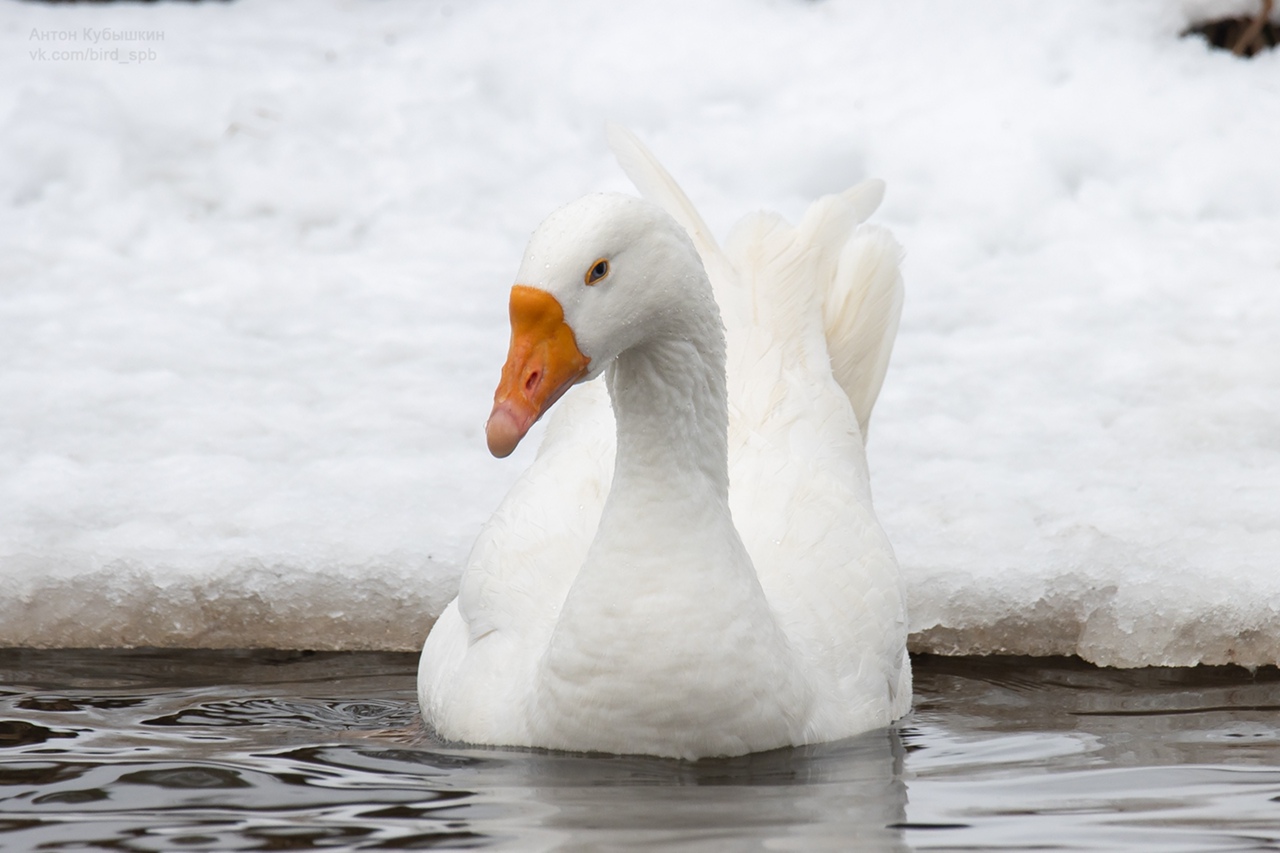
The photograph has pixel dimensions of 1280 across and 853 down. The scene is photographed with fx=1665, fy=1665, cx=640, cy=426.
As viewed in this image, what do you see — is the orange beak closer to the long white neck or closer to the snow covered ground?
the long white neck

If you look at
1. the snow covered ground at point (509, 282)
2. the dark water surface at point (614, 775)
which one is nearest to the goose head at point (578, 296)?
the dark water surface at point (614, 775)

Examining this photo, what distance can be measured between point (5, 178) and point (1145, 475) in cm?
625

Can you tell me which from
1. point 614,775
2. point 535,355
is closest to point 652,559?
point 614,775

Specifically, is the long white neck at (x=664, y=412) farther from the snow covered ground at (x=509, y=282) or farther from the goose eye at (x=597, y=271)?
the snow covered ground at (x=509, y=282)

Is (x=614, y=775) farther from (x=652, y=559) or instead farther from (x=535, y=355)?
(x=535, y=355)

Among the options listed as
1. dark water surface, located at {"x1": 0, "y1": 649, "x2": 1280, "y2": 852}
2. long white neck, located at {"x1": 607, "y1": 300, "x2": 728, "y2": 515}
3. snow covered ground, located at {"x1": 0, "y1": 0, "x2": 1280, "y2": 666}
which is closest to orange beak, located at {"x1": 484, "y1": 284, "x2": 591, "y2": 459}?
long white neck, located at {"x1": 607, "y1": 300, "x2": 728, "y2": 515}

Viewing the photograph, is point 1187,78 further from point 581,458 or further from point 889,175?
point 581,458

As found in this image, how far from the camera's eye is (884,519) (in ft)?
19.3

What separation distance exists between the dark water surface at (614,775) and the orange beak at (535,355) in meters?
0.89

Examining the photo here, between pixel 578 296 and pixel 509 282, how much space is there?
15.3 feet

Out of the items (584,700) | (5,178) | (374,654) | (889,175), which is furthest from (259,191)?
(584,700)

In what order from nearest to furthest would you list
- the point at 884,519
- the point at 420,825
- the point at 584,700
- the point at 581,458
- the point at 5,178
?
1. the point at 420,825
2. the point at 584,700
3. the point at 581,458
4. the point at 884,519
5. the point at 5,178

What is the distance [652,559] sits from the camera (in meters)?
4.07

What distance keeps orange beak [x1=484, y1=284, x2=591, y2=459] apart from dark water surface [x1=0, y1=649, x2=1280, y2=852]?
890 millimetres
